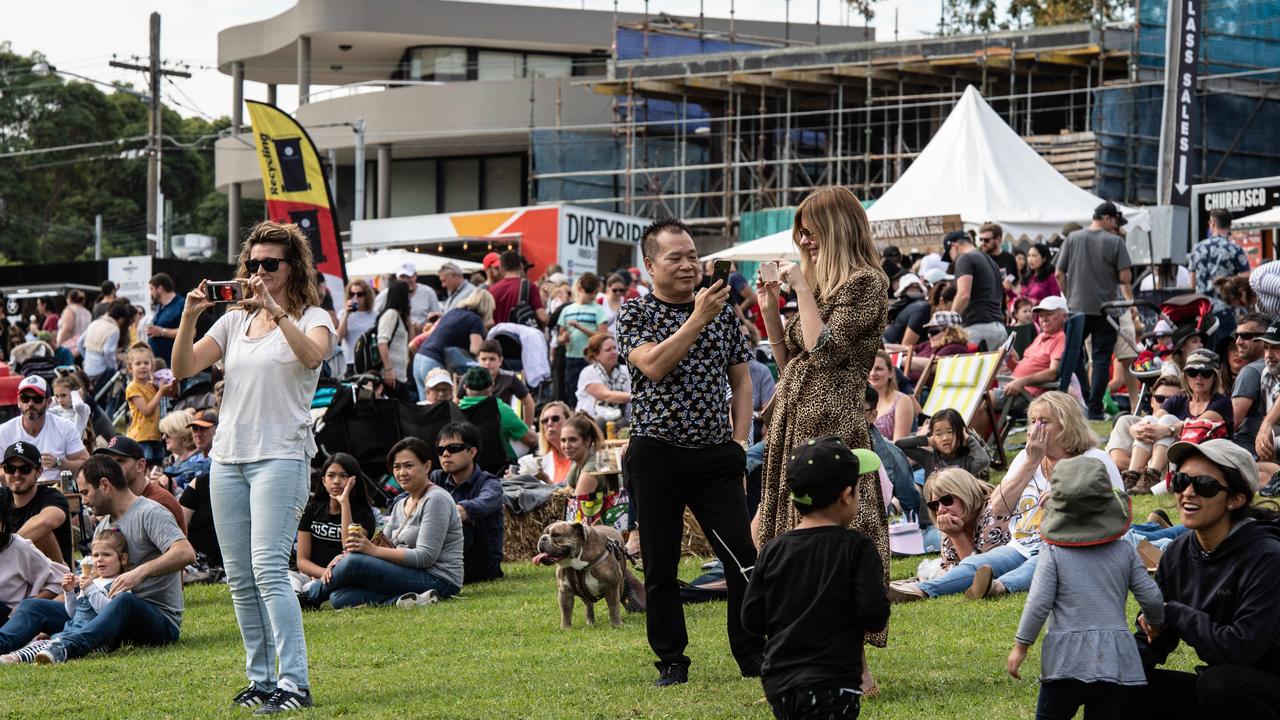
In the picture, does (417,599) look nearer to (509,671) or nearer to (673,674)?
(509,671)

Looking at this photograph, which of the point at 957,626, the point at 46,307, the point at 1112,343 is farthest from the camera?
the point at 46,307

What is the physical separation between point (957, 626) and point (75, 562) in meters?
7.32

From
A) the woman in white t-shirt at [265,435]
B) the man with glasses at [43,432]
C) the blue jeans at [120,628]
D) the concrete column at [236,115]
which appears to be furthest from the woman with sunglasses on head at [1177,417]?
the concrete column at [236,115]

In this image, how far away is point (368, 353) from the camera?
15898mm

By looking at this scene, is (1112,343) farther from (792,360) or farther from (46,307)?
(46,307)

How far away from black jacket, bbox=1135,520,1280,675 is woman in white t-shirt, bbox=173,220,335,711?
130 inches

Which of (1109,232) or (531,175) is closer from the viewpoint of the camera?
(1109,232)

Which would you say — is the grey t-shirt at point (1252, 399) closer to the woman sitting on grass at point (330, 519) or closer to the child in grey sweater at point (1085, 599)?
the woman sitting on grass at point (330, 519)

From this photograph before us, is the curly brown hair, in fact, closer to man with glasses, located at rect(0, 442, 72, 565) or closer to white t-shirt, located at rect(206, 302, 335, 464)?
white t-shirt, located at rect(206, 302, 335, 464)

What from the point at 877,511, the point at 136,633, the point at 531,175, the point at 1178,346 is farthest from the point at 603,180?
the point at 877,511

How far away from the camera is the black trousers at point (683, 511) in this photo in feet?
20.6

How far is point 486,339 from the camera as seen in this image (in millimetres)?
15750

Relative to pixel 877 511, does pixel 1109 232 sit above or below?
above

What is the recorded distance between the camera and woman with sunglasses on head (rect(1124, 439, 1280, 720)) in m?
5.08
